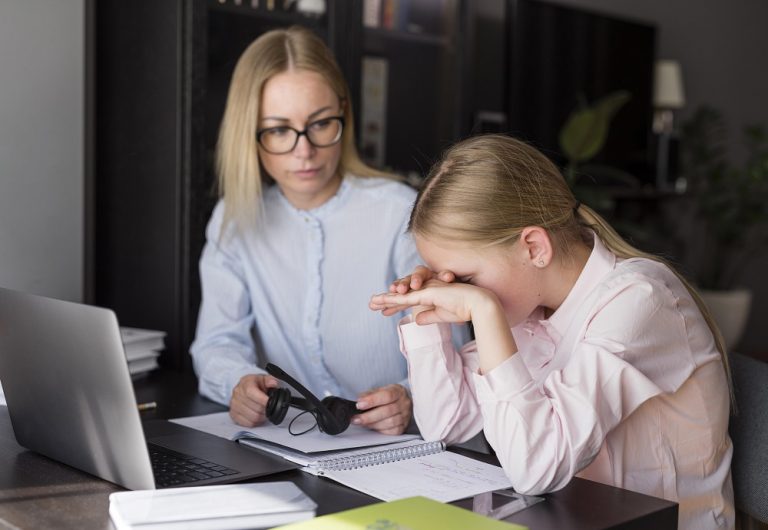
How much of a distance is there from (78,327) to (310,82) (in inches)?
35.2

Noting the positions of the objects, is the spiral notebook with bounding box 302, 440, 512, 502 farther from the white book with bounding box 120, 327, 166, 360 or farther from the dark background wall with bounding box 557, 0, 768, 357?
the dark background wall with bounding box 557, 0, 768, 357

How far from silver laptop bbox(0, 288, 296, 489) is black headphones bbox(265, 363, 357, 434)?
0.11 metres

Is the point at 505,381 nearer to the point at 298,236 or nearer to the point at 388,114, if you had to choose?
the point at 298,236

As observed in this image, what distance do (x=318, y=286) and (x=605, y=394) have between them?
34.2 inches

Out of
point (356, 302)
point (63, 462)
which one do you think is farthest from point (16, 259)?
point (63, 462)

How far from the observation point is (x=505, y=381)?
1318 millimetres

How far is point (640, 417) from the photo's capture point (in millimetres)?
1450

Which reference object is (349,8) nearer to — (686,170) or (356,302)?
(356,302)

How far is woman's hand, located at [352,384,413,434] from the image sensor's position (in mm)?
1617

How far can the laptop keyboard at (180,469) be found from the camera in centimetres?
131

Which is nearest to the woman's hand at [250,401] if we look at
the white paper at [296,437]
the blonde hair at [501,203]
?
the white paper at [296,437]

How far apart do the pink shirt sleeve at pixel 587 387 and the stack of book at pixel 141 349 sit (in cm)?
100

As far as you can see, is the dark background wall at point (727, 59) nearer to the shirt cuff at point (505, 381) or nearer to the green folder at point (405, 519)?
the shirt cuff at point (505, 381)

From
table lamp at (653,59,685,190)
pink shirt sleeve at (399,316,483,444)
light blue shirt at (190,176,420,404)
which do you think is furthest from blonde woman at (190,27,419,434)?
table lamp at (653,59,685,190)
